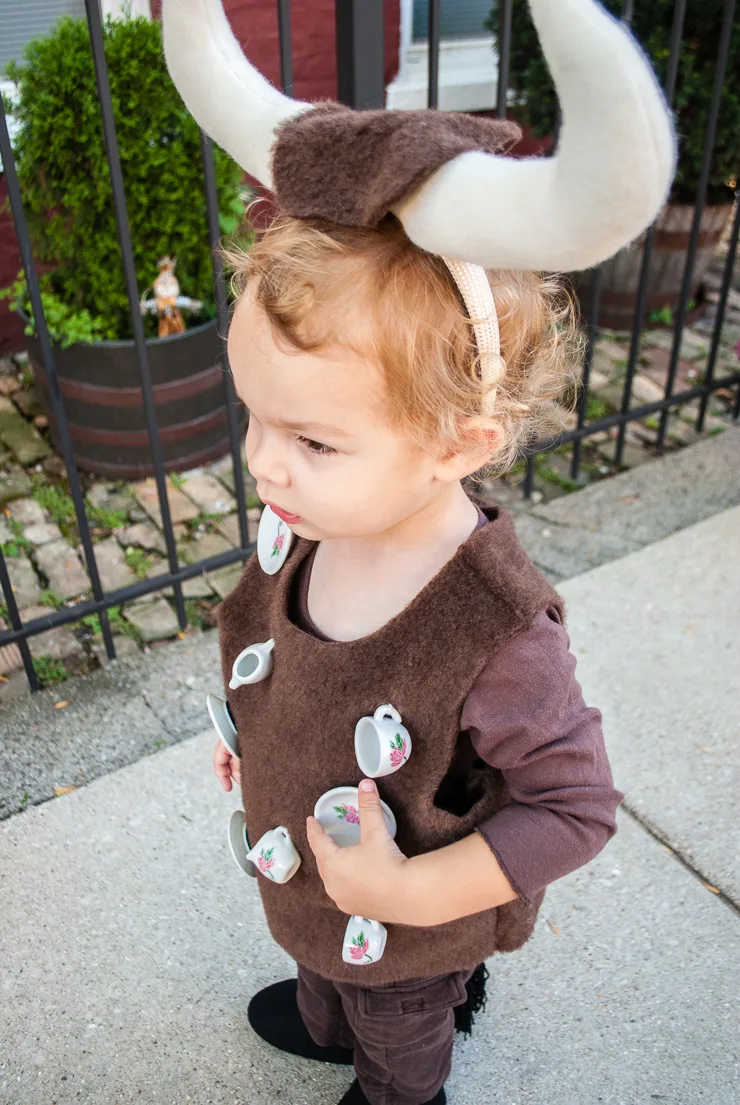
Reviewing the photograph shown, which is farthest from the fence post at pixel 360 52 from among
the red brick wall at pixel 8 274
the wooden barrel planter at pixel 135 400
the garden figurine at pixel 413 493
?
the red brick wall at pixel 8 274

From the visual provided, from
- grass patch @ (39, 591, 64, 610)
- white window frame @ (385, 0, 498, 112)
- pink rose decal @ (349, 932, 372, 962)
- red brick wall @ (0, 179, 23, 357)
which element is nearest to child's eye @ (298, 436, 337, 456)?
pink rose decal @ (349, 932, 372, 962)

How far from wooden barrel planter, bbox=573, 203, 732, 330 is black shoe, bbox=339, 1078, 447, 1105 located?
3.61 metres

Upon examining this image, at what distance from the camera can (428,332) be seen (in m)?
1.02

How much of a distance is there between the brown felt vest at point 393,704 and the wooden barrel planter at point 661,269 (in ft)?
11.6

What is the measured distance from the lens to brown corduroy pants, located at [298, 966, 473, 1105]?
141cm

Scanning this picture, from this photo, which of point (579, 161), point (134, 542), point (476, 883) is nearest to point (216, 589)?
point (134, 542)

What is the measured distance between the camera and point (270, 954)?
1.87 m

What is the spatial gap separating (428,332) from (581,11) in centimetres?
35

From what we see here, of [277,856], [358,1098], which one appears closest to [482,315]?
[277,856]

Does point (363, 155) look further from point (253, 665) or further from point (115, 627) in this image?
point (115, 627)

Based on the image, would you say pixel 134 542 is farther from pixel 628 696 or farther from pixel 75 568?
pixel 628 696

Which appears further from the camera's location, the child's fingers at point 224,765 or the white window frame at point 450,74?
the white window frame at point 450,74

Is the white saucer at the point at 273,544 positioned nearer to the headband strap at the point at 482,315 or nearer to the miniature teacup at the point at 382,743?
the miniature teacup at the point at 382,743

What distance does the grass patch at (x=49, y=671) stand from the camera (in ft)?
8.54
